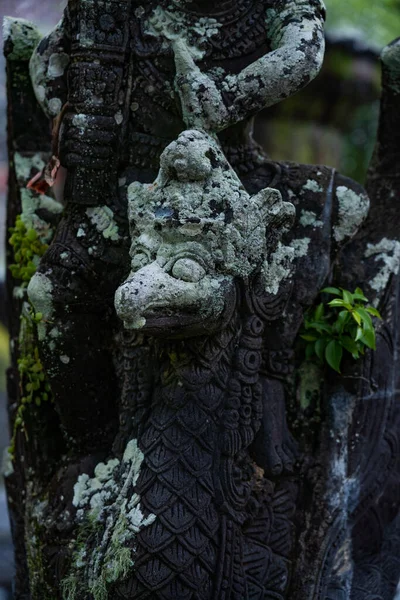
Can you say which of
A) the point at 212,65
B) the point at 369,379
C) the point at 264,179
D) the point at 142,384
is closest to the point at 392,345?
the point at 369,379

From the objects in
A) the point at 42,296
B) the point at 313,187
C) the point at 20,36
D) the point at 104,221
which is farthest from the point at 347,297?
the point at 20,36

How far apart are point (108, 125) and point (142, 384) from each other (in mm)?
609

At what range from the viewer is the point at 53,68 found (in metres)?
2.13

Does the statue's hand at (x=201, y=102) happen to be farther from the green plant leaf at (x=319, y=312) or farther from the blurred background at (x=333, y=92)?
the blurred background at (x=333, y=92)

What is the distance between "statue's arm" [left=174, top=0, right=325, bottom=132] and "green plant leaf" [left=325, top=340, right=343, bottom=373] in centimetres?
60

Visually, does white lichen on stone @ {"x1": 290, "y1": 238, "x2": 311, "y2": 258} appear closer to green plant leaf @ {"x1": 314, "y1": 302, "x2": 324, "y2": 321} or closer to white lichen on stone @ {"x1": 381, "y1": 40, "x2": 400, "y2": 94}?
green plant leaf @ {"x1": 314, "y1": 302, "x2": 324, "y2": 321}

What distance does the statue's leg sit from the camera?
206 cm

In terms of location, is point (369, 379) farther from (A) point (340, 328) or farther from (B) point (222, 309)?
(B) point (222, 309)

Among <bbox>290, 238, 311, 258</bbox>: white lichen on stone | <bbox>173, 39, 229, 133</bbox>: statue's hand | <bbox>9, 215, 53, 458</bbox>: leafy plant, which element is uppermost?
<bbox>173, 39, 229, 133</bbox>: statue's hand

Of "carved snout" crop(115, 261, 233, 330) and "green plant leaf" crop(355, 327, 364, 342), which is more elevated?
"carved snout" crop(115, 261, 233, 330)

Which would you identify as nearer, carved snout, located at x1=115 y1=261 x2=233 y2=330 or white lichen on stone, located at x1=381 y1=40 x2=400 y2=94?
carved snout, located at x1=115 y1=261 x2=233 y2=330

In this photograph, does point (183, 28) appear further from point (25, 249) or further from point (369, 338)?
point (369, 338)

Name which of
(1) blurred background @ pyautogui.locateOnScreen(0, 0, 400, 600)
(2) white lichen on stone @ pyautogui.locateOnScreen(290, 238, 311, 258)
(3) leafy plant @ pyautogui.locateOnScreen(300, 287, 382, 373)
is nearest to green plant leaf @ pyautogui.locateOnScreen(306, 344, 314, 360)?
(3) leafy plant @ pyautogui.locateOnScreen(300, 287, 382, 373)

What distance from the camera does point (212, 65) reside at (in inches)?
80.2
